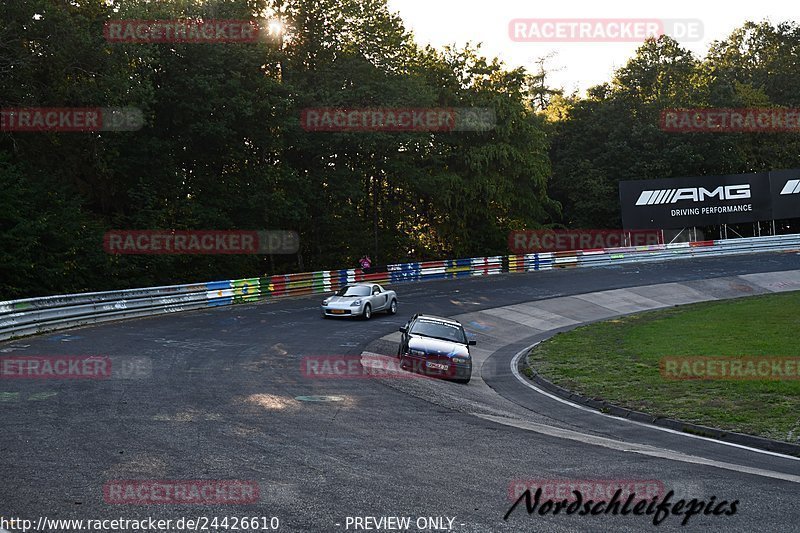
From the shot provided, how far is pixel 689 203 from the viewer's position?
54.5 metres

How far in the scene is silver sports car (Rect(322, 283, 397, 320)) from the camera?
29031mm

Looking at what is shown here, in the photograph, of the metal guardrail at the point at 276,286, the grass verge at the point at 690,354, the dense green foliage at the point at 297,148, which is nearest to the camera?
the grass verge at the point at 690,354

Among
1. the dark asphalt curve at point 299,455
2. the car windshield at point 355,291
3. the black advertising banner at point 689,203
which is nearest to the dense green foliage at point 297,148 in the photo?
the black advertising banner at point 689,203

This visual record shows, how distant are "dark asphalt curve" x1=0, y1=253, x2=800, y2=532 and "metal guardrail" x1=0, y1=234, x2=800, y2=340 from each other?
4403 mm

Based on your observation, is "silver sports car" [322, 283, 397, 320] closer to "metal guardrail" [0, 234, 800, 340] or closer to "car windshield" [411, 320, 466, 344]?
"metal guardrail" [0, 234, 800, 340]

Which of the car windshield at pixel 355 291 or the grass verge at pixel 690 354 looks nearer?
the grass verge at pixel 690 354

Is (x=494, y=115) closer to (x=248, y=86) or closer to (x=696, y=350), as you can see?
(x=248, y=86)

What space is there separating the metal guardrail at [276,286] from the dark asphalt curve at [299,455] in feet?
14.4

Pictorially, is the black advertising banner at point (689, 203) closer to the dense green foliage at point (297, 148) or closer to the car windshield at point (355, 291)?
the dense green foliage at point (297, 148)

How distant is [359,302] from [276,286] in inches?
358

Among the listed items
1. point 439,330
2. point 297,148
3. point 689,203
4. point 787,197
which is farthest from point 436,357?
point 787,197

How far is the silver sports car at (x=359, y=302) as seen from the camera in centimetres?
2903

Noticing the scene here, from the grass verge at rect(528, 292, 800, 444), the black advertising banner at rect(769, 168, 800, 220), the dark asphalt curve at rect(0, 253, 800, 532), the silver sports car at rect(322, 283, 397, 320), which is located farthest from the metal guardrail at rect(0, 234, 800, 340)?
the grass verge at rect(528, 292, 800, 444)

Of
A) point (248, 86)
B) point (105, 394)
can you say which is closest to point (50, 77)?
point (248, 86)
